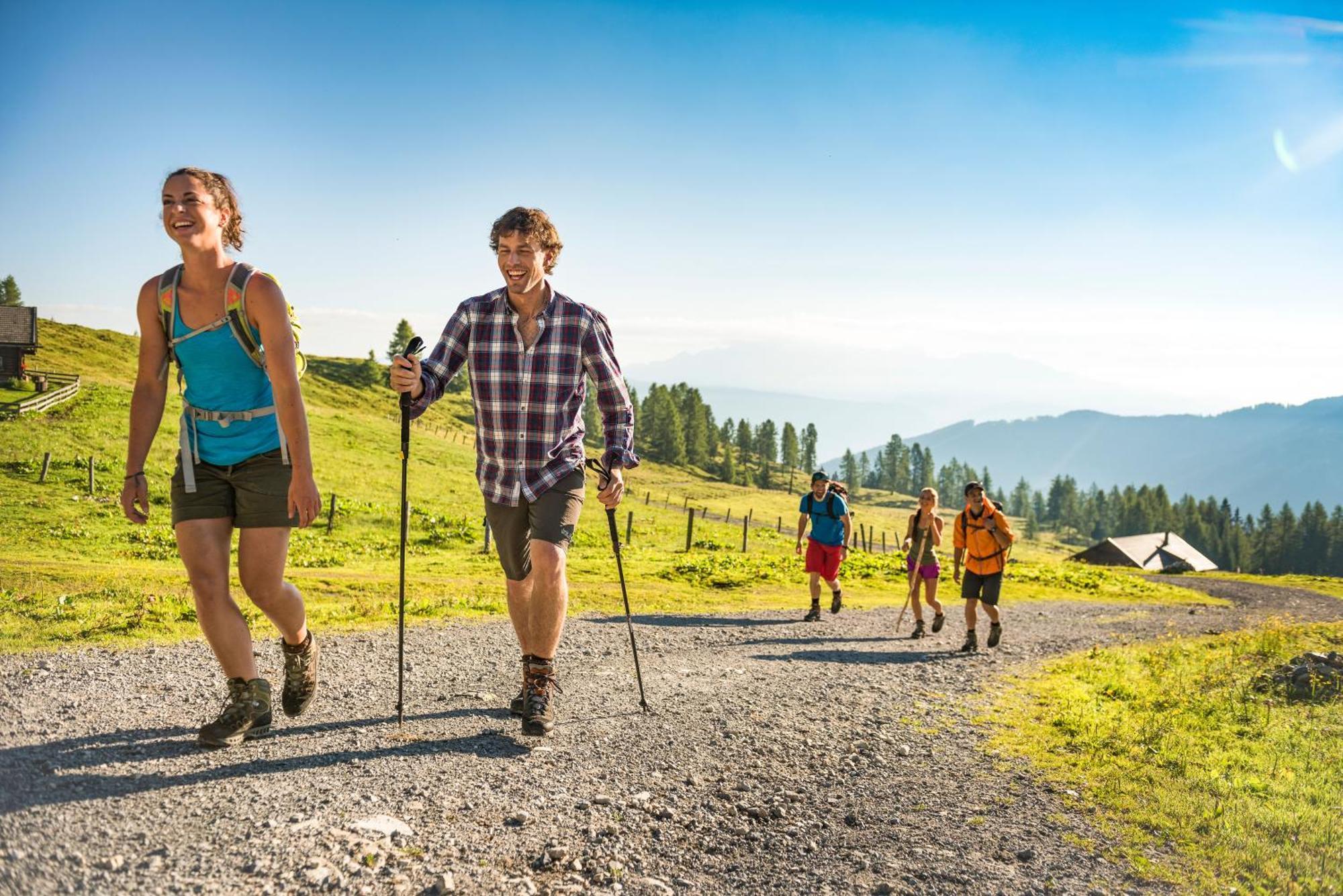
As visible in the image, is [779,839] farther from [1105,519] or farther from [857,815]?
[1105,519]

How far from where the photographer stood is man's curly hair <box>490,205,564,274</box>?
18.0 feet

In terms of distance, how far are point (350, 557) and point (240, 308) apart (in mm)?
18010

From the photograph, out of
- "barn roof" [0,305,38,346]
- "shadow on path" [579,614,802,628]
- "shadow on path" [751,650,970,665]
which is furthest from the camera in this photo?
"barn roof" [0,305,38,346]

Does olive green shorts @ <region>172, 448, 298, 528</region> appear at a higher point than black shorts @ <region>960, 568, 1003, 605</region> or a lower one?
higher

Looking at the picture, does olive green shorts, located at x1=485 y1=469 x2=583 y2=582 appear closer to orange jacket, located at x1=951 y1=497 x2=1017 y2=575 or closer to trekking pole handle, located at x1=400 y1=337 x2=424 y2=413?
trekking pole handle, located at x1=400 y1=337 x2=424 y2=413

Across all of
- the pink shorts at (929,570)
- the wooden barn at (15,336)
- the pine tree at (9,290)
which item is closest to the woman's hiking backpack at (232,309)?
the pink shorts at (929,570)

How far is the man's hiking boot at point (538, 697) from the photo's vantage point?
5504 mm

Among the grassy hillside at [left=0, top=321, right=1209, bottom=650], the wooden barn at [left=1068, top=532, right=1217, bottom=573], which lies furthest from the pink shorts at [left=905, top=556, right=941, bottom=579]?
the wooden barn at [left=1068, top=532, right=1217, bottom=573]

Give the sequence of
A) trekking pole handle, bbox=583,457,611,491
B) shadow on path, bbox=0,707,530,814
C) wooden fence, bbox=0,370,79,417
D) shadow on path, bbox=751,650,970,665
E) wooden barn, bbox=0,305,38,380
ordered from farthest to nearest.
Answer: wooden barn, bbox=0,305,38,380, wooden fence, bbox=0,370,79,417, shadow on path, bbox=751,650,970,665, trekking pole handle, bbox=583,457,611,491, shadow on path, bbox=0,707,530,814

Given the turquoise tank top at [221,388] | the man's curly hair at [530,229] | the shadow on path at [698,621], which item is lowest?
the shadow on path at [698,621]

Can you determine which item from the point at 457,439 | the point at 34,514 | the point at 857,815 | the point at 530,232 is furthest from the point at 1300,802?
the point at 457,439

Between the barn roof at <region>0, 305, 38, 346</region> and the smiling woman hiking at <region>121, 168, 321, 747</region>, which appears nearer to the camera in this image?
the smiling woman hiking at <region>121, 168, 321, 747</region>

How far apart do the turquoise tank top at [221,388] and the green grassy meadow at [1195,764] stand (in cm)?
546

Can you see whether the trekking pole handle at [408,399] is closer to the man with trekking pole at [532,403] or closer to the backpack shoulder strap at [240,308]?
the man with trekking pole at [532,403]
